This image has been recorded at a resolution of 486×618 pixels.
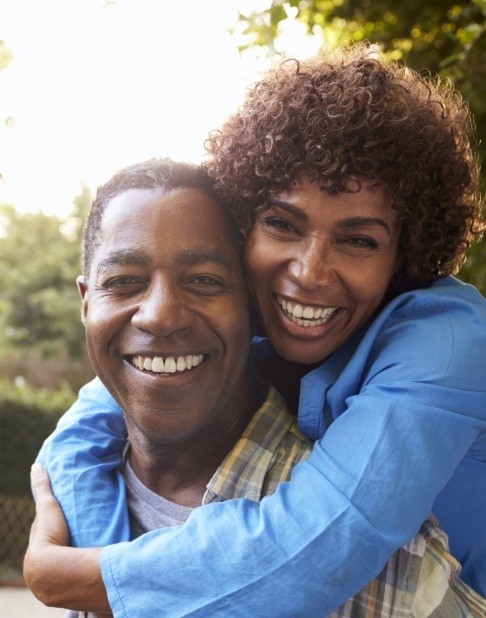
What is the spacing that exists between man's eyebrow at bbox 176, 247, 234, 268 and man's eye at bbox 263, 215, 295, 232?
0.17m

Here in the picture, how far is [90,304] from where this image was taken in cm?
217

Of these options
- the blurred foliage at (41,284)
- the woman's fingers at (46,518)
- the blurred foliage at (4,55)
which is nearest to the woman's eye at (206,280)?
the woman's fingers at (46,518)

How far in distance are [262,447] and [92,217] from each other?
0.78 m

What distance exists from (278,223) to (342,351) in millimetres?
409

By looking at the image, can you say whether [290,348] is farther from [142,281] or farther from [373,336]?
[142,281]

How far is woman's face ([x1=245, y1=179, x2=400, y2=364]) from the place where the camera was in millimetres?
2148

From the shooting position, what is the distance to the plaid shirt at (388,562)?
1.96m

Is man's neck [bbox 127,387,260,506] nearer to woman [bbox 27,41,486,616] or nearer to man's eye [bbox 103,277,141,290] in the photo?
woman [bbox 27,41,486,616]

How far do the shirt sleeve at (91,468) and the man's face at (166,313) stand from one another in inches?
11.2

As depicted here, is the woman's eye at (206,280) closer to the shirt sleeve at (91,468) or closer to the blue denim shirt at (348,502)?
the blue denim shirt at (348,502)

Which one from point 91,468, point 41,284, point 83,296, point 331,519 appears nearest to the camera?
point 331,519

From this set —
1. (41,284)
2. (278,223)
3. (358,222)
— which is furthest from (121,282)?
(41,284)

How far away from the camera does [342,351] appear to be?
7.67 feet

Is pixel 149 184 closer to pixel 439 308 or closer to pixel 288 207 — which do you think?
pixel 288 207
